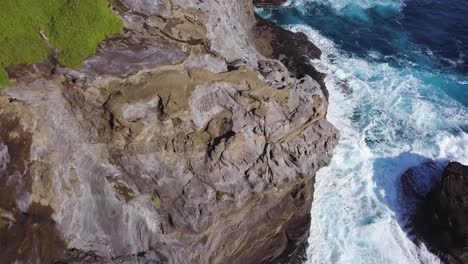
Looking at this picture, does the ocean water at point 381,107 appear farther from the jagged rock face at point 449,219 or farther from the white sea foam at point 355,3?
the jagged rock face at point 449,219

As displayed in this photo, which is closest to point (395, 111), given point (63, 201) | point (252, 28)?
point (252, 28)

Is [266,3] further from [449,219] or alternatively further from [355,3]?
[449,219]

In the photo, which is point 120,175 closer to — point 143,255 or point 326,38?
point 143,255

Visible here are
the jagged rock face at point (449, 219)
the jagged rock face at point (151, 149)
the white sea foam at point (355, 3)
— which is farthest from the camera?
the white sea foam at point (355, 3)

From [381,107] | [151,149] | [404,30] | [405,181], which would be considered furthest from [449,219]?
[404,30]

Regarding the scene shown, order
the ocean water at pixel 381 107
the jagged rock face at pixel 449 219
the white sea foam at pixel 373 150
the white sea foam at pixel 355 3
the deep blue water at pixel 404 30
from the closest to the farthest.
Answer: the jagged rock face at pixel 449 219, the white sea foam at pixel 373 150, the ocean water at pixel 381 107, the deep blue water at pixel 404 30, the white sea foam at pixel 355 3

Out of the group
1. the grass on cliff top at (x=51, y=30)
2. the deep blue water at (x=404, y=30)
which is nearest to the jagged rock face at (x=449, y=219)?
the deep blue water at (x=404, y=30)

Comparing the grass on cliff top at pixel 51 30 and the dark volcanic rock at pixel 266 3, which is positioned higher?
the grass on cliff top at pixel 51 30

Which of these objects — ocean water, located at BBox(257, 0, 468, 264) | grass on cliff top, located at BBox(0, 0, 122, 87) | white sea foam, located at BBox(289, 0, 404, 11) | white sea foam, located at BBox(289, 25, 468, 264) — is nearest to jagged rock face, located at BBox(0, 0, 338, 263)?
grass on cliff top, located at BBox(0, 0, 122, 87)
